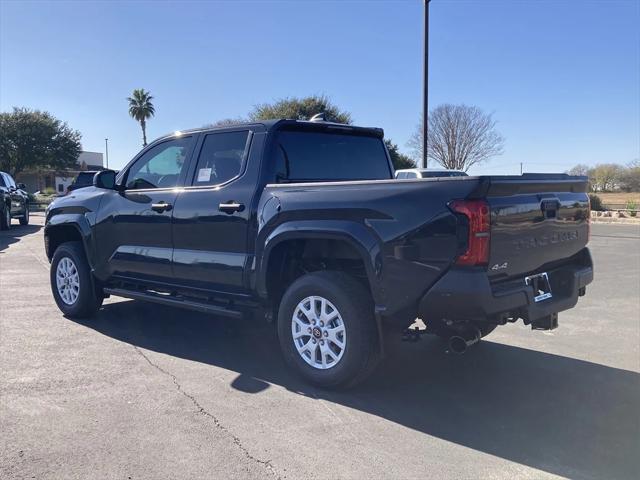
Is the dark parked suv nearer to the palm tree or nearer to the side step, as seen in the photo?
the side step

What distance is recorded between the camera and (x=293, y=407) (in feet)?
12.8

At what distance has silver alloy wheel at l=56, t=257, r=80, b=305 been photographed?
6.31 m

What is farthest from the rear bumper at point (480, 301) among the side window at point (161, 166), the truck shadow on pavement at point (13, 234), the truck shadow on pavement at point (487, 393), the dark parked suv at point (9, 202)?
the dark parked suv at point (9, 202)

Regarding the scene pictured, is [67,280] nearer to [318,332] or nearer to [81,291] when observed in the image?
[81,291]

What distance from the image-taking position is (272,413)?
3.78 meters

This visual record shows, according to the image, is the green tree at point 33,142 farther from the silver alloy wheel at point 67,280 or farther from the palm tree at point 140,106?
the silver alloy wheel at point 67,280

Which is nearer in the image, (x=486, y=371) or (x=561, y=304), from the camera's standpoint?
(x=561, y=304)

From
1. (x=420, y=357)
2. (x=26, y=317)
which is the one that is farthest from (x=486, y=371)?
(x=26, y=317)

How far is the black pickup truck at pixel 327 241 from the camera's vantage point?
3.58 m

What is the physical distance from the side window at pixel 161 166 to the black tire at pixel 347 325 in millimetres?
1925

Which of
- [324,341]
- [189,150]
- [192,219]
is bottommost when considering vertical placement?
[324,341]

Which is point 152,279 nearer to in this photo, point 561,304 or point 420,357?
point 420,357

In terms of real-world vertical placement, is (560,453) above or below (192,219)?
below

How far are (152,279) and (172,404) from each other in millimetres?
1957
